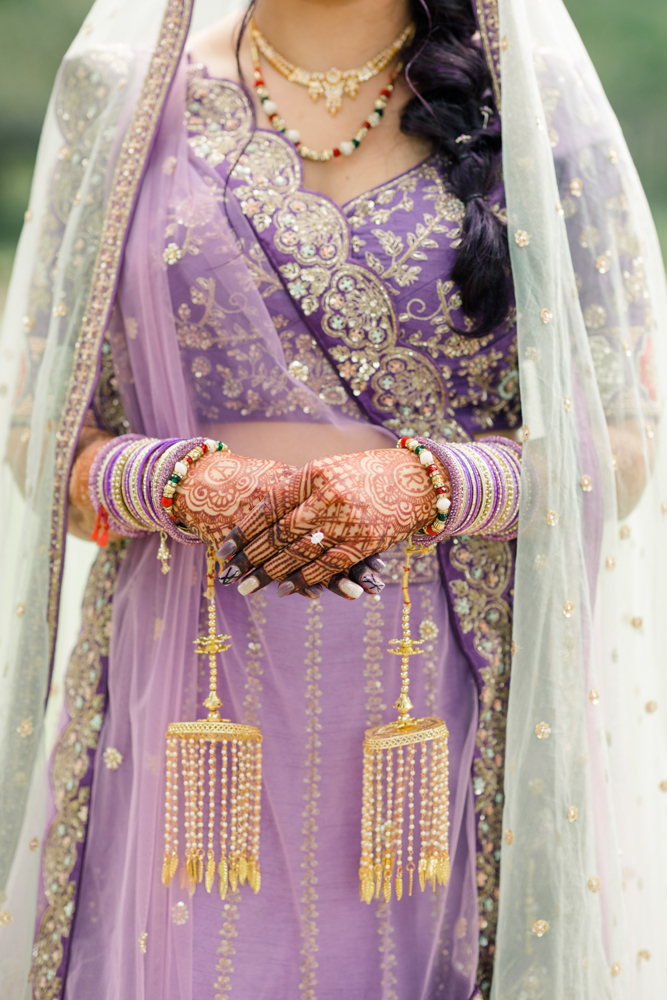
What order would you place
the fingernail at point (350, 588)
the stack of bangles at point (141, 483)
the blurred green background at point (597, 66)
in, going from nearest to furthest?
the fingernail at point (350, 588)
the stack of bangles at point (141, 483)
the blurred green background at point (597, 66)

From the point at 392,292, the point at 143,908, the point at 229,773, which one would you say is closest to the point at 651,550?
the point at 392,292

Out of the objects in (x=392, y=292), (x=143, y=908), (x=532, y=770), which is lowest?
(x=143, y=908)

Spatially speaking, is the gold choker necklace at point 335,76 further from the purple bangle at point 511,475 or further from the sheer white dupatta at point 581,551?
the purple bangle at point 511,475

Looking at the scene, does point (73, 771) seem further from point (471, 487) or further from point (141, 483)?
point (471, 487)

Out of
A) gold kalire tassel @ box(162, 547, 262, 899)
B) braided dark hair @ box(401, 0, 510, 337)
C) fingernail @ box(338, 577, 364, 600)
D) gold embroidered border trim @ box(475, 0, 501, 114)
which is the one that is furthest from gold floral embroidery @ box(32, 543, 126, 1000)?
gold embroidered border trim @ box(475, 0, 501, 114)

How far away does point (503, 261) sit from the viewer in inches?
32.9

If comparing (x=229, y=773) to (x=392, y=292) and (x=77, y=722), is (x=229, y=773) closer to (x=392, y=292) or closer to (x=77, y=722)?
(x=77, y=722)

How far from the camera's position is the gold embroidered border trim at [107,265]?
851mm

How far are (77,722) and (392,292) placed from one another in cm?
52

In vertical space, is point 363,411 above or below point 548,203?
below

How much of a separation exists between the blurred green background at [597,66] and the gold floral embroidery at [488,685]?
4.11 m

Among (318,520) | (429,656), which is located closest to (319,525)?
(318,520)

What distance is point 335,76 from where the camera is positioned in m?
0.95

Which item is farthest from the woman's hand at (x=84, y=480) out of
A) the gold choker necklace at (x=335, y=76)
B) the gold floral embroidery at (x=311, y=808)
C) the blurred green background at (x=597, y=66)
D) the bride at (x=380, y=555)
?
the blurred green background at (x=597, y=66)
